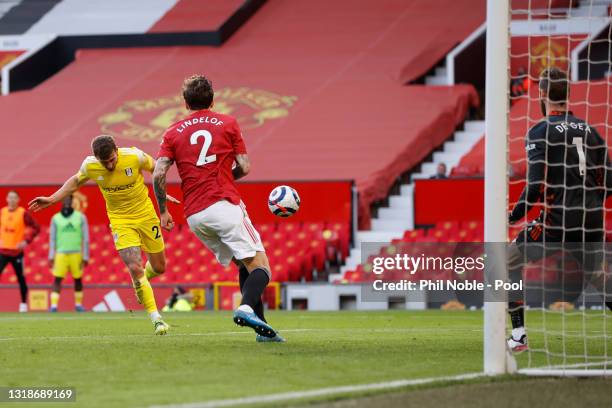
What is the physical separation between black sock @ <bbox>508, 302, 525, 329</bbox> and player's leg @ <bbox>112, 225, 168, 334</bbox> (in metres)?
3.75

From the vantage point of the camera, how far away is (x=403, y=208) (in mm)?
24062

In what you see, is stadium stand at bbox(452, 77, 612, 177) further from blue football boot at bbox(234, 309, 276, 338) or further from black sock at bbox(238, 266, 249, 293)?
blue football boot at bbox(234, 309, 276, 338)

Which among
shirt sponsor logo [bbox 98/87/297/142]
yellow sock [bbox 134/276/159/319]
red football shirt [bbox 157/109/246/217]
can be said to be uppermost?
shirt sponsor logo [bbox 98/87/297/142]

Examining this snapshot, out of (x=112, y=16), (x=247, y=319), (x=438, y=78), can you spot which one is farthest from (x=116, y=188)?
(x=112, y=16)

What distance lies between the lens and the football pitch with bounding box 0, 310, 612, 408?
6203mm

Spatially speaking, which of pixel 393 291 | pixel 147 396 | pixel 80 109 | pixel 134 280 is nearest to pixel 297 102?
pixel 80 109

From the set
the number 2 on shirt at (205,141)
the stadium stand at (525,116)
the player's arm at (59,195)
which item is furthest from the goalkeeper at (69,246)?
the number 2 on shirt at (205,141)

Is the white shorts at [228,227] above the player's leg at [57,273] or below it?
above

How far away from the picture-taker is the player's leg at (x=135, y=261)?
37.2ft

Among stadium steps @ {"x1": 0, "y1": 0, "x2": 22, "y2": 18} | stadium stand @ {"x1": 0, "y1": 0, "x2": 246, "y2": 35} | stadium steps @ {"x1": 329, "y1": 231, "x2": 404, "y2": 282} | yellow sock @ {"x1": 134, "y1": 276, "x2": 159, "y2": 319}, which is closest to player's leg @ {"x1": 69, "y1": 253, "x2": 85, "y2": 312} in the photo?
stadium steps @ {"x1": 329, "y1": 231, "x2": 404, "y2": 282}

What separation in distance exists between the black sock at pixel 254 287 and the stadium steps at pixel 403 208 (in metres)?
13.1

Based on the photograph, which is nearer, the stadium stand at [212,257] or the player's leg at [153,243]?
the player's leg at [153,243]

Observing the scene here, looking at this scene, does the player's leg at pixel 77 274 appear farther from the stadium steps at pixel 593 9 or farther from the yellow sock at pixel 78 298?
the stadium steps at pixel 593 9

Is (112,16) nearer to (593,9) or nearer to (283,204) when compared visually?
(593,9)
